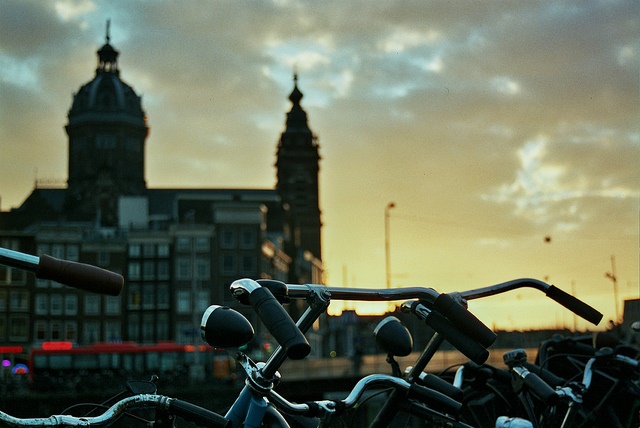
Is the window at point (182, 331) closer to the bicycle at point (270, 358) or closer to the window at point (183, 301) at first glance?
the window at point (183, 301)

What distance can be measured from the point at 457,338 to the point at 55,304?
294 feet

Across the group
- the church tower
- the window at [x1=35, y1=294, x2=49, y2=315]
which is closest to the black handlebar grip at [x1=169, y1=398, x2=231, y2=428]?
the window at [x1=35, y1=294, x2=49, y2=315]

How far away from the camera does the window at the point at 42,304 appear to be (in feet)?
294

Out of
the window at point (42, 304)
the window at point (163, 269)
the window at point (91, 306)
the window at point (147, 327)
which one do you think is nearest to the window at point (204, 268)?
the window at point (163, 269)

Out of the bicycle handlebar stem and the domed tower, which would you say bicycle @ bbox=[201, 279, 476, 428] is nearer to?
the bicycle handlebar stem

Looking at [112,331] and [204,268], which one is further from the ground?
[204,268]

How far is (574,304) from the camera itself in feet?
14.1

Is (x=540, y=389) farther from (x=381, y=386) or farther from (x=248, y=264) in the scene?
(x=248, y=264)

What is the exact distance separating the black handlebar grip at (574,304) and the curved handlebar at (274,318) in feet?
5.59

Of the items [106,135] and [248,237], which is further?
[106,135]

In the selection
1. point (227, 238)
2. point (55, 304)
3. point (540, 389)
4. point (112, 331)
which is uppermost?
point (227, 238)

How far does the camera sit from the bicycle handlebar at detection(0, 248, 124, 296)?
2.87 metres

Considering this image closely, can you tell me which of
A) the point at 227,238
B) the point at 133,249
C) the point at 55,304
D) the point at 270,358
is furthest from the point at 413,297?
the point at 55,304

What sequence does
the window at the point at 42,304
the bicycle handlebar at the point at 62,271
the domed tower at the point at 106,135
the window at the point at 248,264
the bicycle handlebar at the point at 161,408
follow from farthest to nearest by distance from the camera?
1. the domed tower at the point at 106,135
2. the window at the point at 42,304
3. the window at the point at 248,264
4. the bicycle handlebar at the point at 161,408
5. the bicycle handlebar at the point at 62,271
